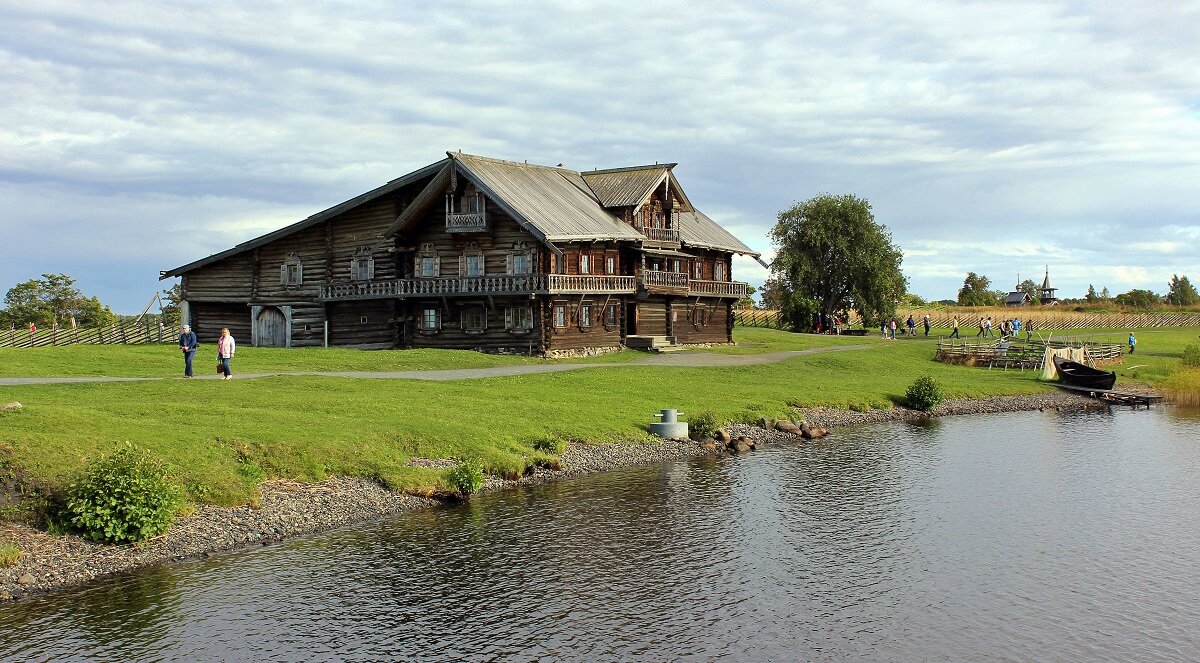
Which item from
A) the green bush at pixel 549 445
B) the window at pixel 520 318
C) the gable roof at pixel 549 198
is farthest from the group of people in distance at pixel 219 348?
the window at pixel 520 318

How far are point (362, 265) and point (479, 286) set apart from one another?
11469 millimetres

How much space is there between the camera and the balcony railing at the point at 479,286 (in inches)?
2306

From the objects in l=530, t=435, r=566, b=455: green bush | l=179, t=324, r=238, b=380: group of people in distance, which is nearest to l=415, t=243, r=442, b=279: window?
l=179, t=324, r=238, b=380: group of people in distance

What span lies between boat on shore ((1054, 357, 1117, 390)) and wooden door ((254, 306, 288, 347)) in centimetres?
4973

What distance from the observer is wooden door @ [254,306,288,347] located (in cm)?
6856

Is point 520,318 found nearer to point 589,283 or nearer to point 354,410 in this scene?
point 589,283

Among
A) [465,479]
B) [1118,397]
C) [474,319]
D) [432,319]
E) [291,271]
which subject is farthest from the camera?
[291,271]

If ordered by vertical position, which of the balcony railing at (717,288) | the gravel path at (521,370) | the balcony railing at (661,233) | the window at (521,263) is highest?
the balcony railing at (661,233)

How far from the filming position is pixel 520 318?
2397 inches

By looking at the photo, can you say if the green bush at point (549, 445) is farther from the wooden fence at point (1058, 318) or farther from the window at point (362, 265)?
the wooden fence at point (1058, 318)

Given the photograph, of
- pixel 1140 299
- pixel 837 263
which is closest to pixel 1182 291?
pixel 1140 299

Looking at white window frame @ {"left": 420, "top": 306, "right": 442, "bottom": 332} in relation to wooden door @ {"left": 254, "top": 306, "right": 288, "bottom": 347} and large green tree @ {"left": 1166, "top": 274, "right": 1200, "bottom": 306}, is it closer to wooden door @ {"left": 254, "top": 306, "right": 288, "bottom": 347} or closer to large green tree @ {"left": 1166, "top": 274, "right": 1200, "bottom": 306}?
wooden door @ {"left": 254, "top": 306, "right": 288, "bottom": 347}

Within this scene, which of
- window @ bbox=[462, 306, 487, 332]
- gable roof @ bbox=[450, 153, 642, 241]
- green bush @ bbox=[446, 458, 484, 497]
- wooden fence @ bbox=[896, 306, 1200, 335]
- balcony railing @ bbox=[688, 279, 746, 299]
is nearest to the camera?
green bush @ bbox=[446, 458, 484, 497]

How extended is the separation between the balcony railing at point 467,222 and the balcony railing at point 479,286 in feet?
9.49
